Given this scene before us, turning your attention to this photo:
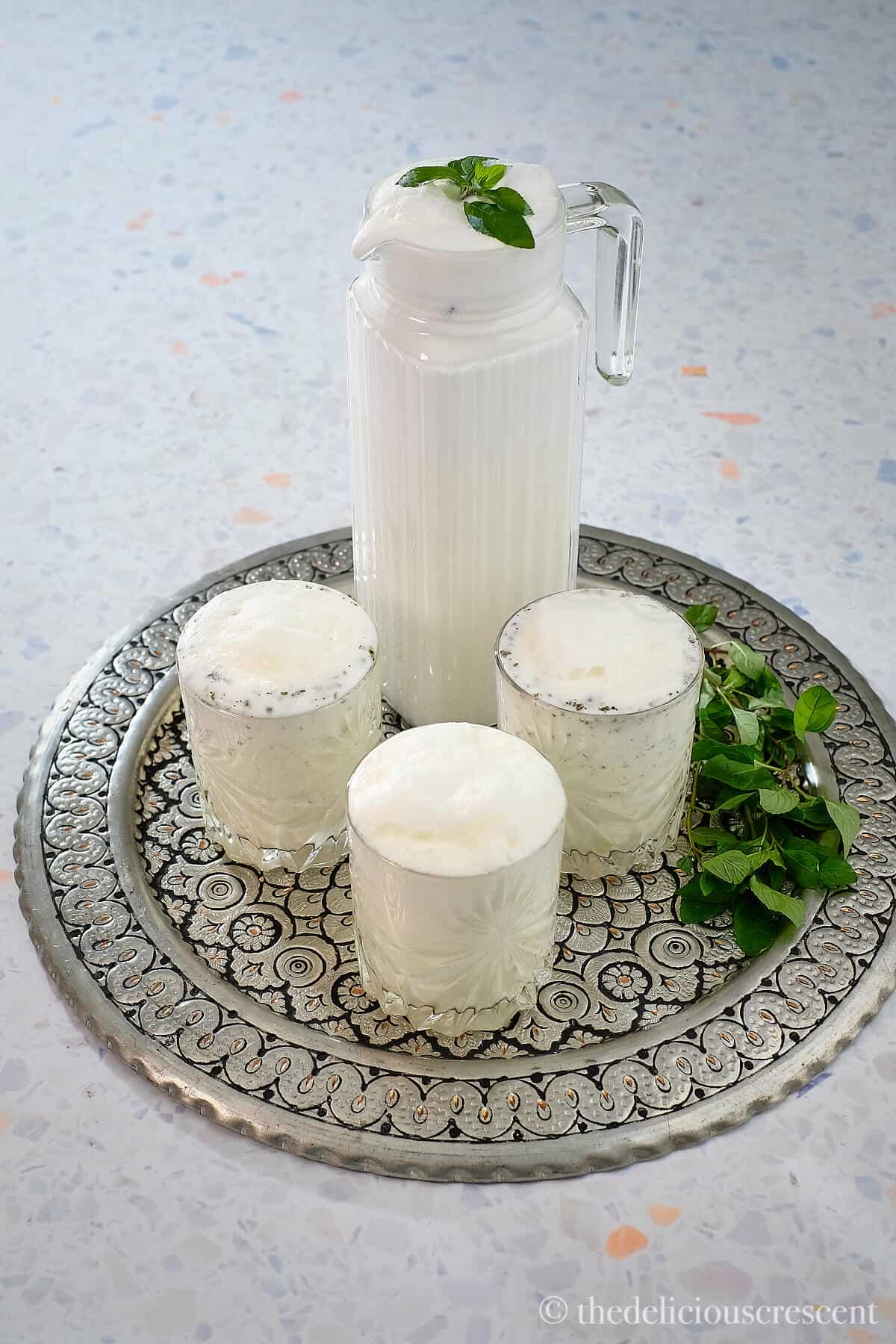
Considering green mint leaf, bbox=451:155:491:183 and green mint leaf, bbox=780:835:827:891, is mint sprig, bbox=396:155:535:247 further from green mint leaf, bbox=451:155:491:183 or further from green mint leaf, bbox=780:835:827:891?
green mint leaf, bbox=780:835:827:891

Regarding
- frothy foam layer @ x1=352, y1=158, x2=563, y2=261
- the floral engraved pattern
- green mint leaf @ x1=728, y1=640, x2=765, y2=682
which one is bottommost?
the floral engraved pattern

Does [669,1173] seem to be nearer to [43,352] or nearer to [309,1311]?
[309,1311]

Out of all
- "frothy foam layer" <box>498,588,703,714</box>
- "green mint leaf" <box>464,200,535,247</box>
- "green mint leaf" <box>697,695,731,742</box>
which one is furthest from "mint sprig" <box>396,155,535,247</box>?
"green mint leaf" <box>697,695,731,742</box>

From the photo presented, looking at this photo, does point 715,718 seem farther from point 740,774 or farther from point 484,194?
point 484,194

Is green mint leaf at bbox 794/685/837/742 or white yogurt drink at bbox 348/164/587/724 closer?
white yogurt drink at bbox 348/164/587/724

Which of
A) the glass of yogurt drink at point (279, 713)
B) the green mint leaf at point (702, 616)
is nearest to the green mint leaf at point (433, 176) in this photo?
the glass of yogurt drink at point (279, 713)

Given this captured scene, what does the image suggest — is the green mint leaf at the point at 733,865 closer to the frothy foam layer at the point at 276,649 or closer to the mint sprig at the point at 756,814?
the mint sprig at the point at 756,814
